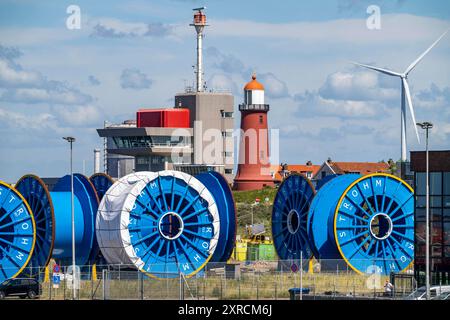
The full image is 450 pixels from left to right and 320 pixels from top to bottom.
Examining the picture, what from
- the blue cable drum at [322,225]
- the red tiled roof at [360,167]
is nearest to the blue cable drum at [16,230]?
the blue cable drum at [322,225]

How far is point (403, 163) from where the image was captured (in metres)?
99.9

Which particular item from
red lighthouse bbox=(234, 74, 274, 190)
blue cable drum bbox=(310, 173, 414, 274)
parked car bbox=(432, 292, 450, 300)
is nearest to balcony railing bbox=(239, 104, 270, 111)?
red lighthouse bbox=(234, 74, 274, 190)

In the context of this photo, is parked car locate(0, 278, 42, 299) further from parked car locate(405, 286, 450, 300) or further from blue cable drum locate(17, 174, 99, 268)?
parked car locate(405, 286, 450, 300)

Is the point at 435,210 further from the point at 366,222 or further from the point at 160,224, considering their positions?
the point at 160,224

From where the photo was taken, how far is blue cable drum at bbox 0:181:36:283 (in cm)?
7450

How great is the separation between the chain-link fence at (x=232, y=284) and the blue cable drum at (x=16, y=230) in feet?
5.80

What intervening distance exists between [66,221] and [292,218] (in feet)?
56.6

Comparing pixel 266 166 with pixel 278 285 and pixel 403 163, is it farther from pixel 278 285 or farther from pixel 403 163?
pixel 278 285

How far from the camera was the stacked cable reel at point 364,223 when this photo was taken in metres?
77.6

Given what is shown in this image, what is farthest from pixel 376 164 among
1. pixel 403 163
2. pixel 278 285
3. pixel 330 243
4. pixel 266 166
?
pixel 278 285

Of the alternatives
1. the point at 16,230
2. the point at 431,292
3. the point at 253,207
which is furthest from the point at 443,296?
the point at 253,207

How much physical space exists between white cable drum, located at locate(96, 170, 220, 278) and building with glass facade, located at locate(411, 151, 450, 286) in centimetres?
1570

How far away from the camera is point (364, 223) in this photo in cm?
7919
